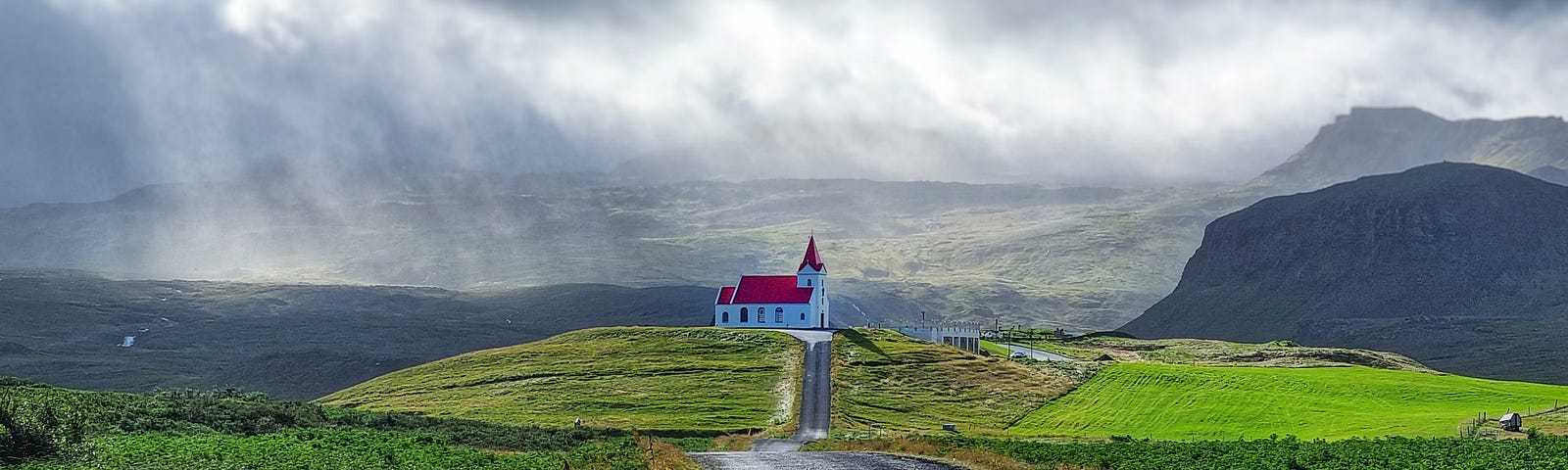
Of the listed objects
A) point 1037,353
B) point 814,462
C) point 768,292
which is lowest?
point 1037,353

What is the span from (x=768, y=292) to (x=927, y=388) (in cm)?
4018

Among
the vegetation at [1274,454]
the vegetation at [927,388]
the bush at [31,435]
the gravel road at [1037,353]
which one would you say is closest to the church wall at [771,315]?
the vegetation at [927,388]

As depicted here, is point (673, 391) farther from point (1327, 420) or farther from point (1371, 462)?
point (1371, 462)

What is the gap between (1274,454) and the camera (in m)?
43.6

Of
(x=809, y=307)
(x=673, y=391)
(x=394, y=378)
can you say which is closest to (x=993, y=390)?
(x=673, y=391)

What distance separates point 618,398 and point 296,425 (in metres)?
42.3

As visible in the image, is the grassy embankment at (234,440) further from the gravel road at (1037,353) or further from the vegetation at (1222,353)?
the vegetation at (1222,353)

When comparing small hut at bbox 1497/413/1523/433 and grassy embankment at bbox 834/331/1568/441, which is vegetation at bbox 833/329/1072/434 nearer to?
grassy embankment at bbox 834/331/1568/441

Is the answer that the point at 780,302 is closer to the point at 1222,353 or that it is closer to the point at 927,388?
the point at 927,388

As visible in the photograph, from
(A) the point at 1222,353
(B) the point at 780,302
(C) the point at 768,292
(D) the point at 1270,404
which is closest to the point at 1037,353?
(B) the point at 780,302

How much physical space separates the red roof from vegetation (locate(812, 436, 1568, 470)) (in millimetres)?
83316

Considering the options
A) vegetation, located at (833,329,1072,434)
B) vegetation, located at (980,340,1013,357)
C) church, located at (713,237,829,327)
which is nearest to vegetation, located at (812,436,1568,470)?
vegetation, located at (833,329,1072,434)

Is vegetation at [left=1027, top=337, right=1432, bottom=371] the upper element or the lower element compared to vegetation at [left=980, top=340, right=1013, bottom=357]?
lower

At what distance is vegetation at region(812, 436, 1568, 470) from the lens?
39844mm
